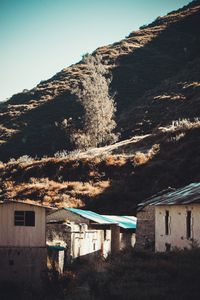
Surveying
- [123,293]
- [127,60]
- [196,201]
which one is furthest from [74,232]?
[127,60]

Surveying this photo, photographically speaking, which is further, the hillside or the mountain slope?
the mountain slope

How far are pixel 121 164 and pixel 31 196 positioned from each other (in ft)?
33.8

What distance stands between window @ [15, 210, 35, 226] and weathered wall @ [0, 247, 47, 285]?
134 centimetres

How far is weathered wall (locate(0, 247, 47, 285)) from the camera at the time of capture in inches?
1057

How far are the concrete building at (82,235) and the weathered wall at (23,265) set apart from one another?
0.75 m

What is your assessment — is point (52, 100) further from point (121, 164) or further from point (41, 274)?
point (41, 274)

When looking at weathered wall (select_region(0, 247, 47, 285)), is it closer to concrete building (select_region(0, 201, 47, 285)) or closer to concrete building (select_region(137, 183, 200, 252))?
concrete building (select_region(0, 201, 47, 285))

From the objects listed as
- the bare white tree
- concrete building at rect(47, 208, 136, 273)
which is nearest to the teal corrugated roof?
concrete building at rect(47, 208, 136, 273)

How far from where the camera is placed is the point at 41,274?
88.2 ft

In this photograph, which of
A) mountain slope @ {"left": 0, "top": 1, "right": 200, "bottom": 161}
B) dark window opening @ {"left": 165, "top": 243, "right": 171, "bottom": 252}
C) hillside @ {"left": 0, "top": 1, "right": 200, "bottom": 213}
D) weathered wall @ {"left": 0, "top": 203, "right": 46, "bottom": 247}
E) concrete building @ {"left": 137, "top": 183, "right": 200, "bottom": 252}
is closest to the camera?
concrete building @ {"left": 137, "top": 183, "right": 200, "bottom": 252}

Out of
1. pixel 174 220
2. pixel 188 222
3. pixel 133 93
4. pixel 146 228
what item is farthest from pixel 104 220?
pixel 133 93

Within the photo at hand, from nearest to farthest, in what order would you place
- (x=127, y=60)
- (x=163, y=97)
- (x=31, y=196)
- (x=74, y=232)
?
(x=74, y=232)
(x=31, y=196)
(x=163, y=97)
(x=127, y=60)

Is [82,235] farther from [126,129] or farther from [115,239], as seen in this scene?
[126,129]

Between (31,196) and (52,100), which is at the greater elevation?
(52,100)
